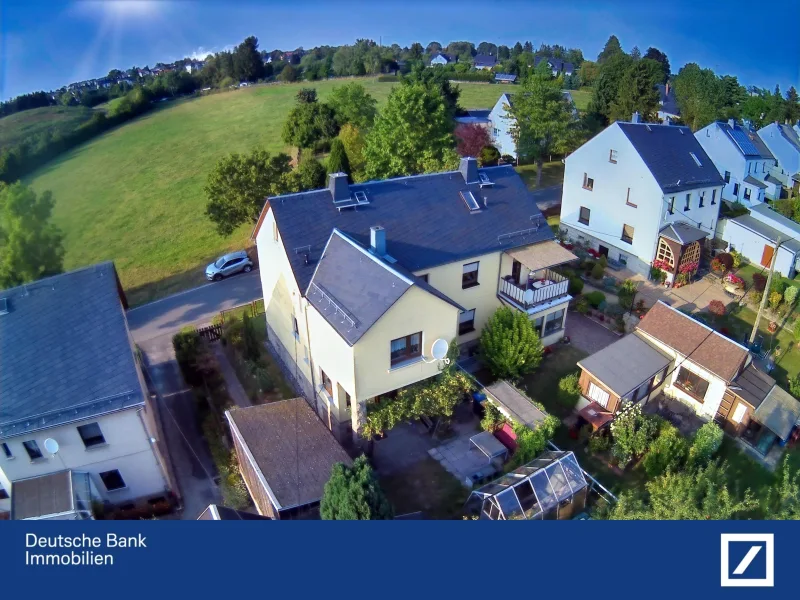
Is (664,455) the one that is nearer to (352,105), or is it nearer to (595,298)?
(595,298)

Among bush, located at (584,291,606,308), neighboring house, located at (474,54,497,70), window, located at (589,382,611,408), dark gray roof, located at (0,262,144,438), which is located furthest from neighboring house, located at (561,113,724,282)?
neighboring house, located at (474,54,497,70)

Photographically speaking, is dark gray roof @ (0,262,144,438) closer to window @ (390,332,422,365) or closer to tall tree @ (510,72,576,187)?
window @ (390,332,422,365)

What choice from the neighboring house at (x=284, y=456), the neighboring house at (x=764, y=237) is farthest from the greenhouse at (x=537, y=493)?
Result: the neighboring house at (x=764, y=237)

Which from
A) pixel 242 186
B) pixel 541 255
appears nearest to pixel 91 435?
pixel 541 255

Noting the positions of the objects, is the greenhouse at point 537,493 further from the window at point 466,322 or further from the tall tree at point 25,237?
the tall tree at point 25,237

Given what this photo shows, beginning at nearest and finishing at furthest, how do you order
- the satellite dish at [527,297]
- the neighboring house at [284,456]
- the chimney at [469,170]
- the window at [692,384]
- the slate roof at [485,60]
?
1. the neighboring house at [284,456]
2. the window at [692,384]
3. the satellite dish at [527,297]
4. the chimney at [469,170]
5. the slate roof at [485,60]

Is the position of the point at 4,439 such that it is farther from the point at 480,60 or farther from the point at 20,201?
the point at 480,60
